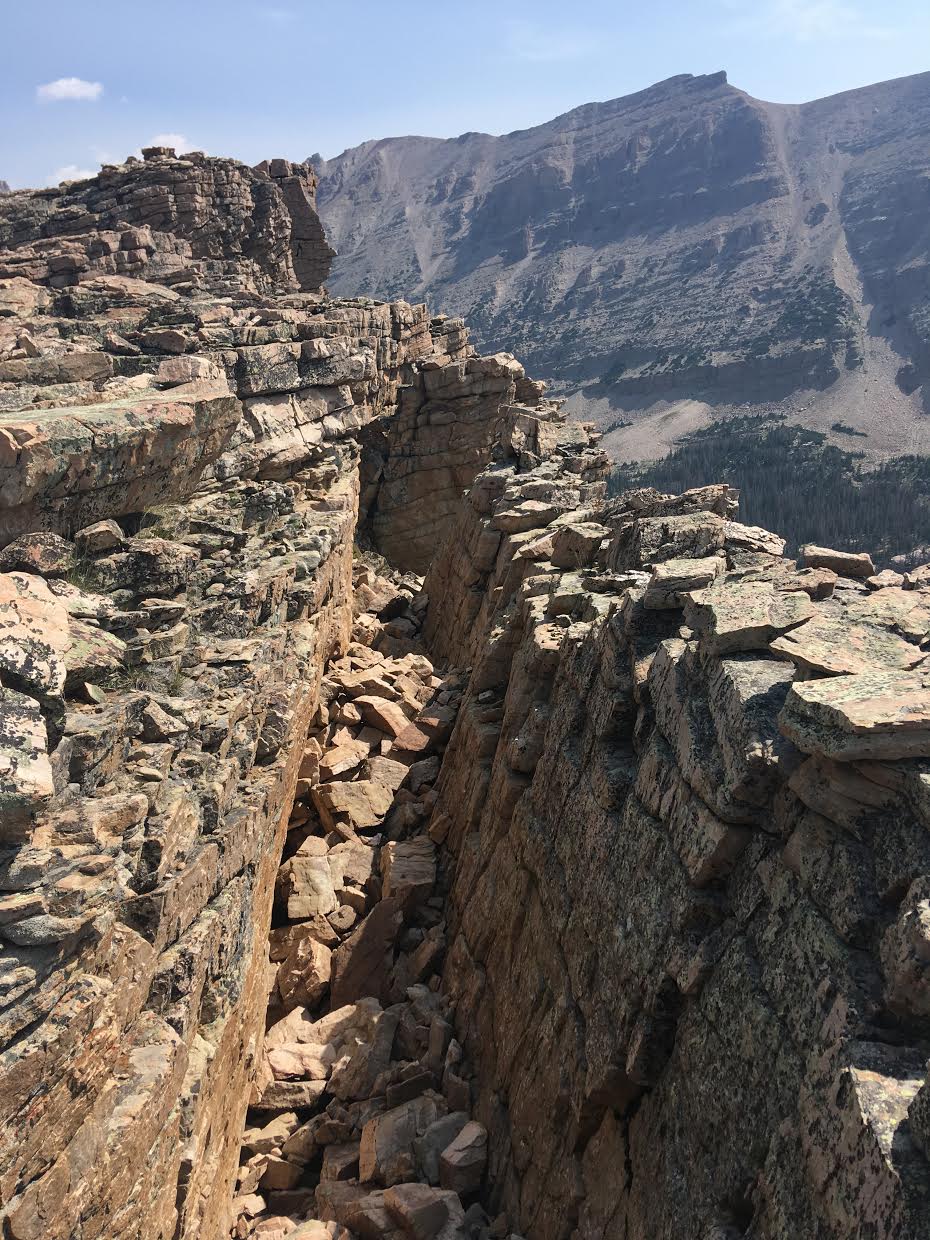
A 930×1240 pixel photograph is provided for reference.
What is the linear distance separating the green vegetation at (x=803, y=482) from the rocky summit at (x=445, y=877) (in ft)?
183

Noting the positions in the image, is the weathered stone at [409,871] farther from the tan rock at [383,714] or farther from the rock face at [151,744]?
the tan rock at [383,714]

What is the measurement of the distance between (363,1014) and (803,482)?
86.9 meters

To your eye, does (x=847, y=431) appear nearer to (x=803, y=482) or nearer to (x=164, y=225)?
(x=803, y=482)

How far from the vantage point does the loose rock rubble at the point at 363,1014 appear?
10047 mm

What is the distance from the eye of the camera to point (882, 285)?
527 feet

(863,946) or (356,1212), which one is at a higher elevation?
(863,946)

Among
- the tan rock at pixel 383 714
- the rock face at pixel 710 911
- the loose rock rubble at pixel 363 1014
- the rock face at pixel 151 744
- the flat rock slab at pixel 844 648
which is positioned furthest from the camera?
the tan rock at pixel 383 714

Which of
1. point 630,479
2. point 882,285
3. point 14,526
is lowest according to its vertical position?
point 630,479

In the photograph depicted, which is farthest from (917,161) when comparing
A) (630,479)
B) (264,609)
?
(264,609)

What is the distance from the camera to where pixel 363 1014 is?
1270 centimetres

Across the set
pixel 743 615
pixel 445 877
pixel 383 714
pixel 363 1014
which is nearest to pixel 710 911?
pixel 743 615

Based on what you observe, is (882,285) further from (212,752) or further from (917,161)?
(212,752)

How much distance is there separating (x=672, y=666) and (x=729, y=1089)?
3.63 metres

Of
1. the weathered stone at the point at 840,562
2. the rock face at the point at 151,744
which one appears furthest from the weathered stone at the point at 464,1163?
the weathered stone at the point at 840,562
